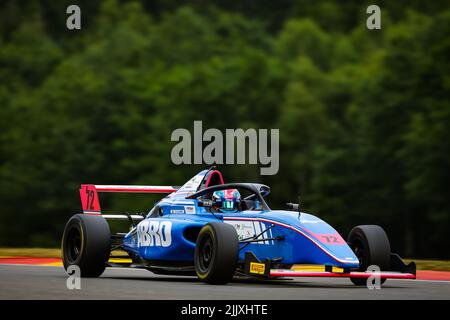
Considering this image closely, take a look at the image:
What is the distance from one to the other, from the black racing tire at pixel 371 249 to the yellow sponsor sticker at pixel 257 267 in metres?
1.83

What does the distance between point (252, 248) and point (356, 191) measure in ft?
151

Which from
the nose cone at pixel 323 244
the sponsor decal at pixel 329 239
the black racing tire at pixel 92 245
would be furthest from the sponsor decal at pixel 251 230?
the black racing tire at pixel 92 245

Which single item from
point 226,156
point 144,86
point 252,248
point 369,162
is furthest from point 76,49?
point 252,248

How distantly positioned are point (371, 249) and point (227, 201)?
242 cm

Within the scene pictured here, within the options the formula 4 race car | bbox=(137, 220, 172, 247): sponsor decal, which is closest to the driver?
the formula 4 race car

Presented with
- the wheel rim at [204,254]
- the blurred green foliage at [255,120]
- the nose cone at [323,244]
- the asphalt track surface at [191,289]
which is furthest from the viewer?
the blurred green foliage at [255,120]

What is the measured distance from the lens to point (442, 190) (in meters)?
54.8

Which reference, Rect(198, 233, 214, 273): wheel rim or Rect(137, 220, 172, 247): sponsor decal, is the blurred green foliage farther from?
Rect(198, 233, 214, 273): wheel rim

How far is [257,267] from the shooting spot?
1407 centimetres

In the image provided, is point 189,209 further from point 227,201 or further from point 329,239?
point 329,239

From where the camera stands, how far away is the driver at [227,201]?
52.4ft

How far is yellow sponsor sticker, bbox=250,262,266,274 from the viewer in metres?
13.9

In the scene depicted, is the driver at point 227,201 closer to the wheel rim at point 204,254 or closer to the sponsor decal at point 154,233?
the sponsor decal at point 154,233

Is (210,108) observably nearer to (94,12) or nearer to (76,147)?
(76,147)
